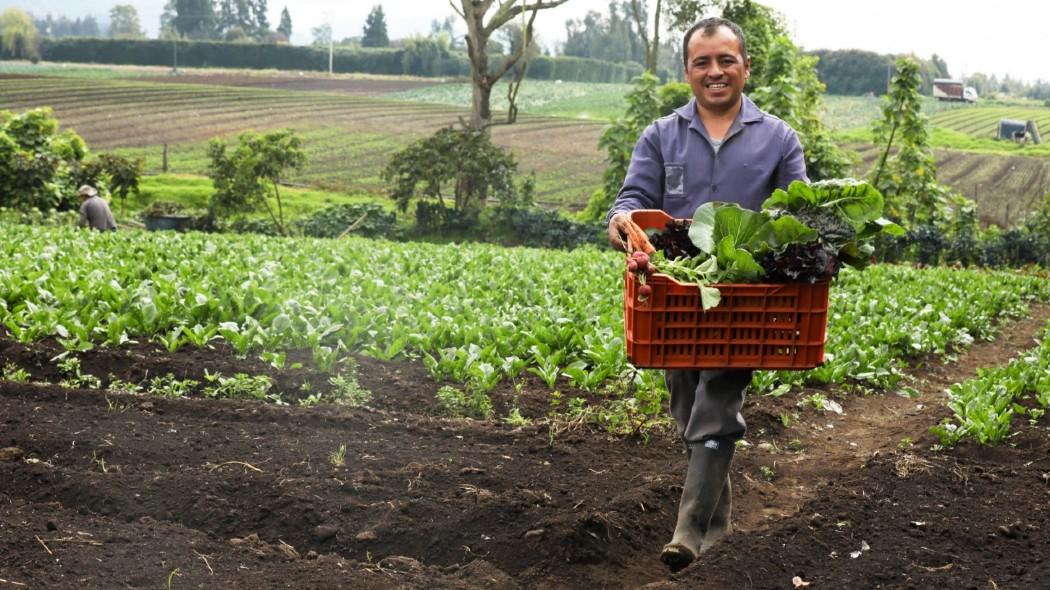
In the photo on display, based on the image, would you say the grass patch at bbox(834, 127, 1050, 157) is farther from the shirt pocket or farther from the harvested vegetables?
the harvested vegetables

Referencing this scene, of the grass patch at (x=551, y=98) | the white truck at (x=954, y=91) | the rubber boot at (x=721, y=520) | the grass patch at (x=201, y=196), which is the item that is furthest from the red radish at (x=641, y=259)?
the grass patch at (x=551, y=98)

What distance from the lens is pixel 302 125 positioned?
61.1m

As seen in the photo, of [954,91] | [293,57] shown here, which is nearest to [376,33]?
[293,57]

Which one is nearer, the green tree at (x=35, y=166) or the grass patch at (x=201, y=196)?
the green tree at (x=35, y=166)

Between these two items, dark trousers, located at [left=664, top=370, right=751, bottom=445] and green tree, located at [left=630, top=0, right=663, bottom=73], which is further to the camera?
green tree, located at [left=630, top=0, right=663, bottom=73]

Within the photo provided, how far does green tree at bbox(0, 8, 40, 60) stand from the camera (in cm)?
7266

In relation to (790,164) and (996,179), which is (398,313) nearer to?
(790,164)

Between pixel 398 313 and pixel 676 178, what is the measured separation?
432cm

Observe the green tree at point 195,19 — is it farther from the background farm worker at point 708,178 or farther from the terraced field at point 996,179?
the background farm worker at point 708,178

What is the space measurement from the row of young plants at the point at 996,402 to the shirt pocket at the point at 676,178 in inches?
105

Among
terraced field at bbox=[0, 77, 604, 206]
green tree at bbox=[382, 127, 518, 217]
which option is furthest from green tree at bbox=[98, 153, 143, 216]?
terraced field at bbox=[0, 77, 604, 206]

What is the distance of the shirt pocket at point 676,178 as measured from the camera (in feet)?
16.1

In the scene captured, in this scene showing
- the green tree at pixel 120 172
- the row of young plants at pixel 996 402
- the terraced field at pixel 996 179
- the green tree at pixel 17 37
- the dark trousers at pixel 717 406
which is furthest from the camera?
the green tree at pixel 17 37

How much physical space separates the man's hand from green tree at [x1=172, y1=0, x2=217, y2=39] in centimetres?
9916
